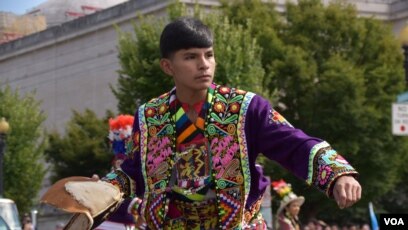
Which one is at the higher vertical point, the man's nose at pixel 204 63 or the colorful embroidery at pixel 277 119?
the man's nose at pixel 204 63

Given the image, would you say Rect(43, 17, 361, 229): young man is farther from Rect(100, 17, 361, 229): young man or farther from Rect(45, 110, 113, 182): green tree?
Rect(45, 110, 113, 182): green tree

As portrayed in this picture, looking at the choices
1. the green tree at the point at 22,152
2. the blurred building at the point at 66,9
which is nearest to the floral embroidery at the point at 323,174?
the green tree at the point at 22,152

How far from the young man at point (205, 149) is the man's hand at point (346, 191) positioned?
0.22m

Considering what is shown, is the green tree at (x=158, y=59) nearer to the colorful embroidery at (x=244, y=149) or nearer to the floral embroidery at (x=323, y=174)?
the colorful embroidery at (x=244, y=149)

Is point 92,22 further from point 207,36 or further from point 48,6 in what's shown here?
point 207,36

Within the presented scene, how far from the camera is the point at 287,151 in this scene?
251 inches

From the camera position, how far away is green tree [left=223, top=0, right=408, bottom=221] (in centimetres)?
4319

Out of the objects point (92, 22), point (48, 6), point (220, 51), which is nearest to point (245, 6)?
point (220, 51)

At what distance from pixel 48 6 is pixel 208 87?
6996cm

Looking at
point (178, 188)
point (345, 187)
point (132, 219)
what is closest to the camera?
point (345, 187)

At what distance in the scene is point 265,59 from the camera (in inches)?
1741

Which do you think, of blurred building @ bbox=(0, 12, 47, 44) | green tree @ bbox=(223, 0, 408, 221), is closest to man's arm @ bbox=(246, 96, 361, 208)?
green tree @ bbox=(223, 0, 408, 221)

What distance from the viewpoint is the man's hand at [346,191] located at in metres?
5.87

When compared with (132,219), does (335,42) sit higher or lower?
lower
